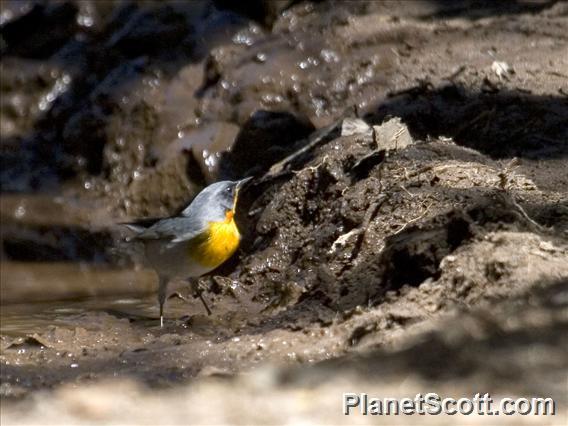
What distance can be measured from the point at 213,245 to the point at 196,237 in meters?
0.13

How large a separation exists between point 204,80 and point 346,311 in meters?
5.97

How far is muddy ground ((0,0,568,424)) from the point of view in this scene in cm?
486

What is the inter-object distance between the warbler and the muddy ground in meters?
0.28

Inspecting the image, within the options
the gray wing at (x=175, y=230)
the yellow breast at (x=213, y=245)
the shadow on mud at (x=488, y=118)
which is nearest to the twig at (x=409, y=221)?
the yellow breast at (x=213, y=245)

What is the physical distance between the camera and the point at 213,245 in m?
7.77

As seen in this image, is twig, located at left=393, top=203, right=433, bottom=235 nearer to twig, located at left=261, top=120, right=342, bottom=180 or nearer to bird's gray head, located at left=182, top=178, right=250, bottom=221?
bird's gray head, located at left=182, top=178, right=250, bottom=221

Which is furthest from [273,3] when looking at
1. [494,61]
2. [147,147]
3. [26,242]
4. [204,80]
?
[26,242]

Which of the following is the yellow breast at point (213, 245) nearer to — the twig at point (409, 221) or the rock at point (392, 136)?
the rock at point (392, 136)

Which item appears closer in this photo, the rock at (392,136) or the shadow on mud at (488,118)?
the rock at (392,136)

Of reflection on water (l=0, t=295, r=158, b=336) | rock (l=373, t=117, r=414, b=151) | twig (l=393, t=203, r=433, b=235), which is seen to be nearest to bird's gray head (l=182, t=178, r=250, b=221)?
reflection on water (l=0, t=295, r=158, b=336)

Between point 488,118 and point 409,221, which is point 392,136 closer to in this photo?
point 488,118

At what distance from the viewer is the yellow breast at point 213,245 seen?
7746 mm

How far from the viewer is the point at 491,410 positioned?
166 inches

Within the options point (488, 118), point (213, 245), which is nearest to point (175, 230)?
point (213, 245)
